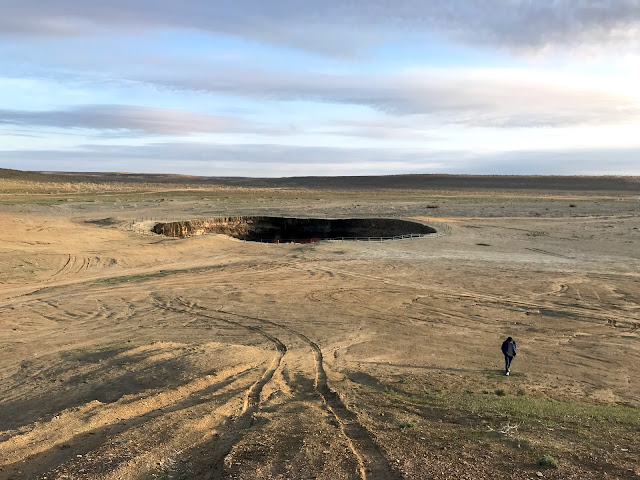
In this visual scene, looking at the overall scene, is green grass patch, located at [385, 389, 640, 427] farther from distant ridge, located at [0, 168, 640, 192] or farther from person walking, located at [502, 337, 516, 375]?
distant ridge, located at [0, 168, 640, 192]

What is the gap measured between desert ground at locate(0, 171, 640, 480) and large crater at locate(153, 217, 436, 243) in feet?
31.4

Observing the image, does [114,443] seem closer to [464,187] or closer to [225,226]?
[225,226]

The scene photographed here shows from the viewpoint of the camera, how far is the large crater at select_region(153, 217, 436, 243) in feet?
134

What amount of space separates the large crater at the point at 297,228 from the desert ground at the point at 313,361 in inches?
377

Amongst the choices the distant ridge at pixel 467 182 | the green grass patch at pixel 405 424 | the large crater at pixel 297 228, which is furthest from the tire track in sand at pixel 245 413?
the distant ridge at pixel 467 182

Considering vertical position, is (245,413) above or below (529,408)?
above

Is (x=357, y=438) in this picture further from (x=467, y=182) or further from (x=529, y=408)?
(x=467, y=182)

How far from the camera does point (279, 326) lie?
15.9m

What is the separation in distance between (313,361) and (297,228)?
31073mm

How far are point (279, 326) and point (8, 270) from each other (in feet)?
48.7

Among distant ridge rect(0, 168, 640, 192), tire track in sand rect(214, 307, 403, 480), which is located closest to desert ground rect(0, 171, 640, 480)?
tire track in sand rect(214, 307, 403, 480)

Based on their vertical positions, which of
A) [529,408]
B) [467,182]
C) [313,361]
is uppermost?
[467,182]

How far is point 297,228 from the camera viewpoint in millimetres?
43250

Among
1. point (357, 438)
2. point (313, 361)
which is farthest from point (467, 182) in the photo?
point (357, 438)
